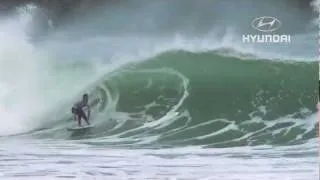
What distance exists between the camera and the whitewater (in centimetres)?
283

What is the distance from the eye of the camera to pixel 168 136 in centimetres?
285

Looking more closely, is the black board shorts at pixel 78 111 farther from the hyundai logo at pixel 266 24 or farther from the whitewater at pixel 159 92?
the hyundai logo at pixel 266 24

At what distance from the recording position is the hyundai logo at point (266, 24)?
9.23 ft

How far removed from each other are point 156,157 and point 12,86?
33.6 inches

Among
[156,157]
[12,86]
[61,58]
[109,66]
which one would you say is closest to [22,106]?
[12,86]

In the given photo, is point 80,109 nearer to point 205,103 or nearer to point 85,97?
point 85,97

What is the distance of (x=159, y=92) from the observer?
285 centimetres

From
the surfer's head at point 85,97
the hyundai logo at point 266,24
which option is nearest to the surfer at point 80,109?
the surfer's head at point 85,97

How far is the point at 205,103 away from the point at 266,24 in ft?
1.71

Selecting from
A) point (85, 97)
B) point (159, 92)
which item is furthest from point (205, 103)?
point (85, 97)

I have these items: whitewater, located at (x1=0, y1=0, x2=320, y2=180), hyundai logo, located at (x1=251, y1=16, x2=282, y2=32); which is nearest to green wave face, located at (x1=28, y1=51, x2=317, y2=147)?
whitewater, located at (x1=0, y1=0, x2=320, y2=180)

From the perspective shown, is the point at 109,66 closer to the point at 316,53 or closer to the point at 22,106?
the point at 22,106

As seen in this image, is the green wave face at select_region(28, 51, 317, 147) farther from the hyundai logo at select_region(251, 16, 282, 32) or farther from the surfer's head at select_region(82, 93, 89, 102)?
the hyundai logo at select_region(251, 16, 282, 32)

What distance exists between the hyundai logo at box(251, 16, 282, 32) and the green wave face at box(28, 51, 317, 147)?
0.18 meters
